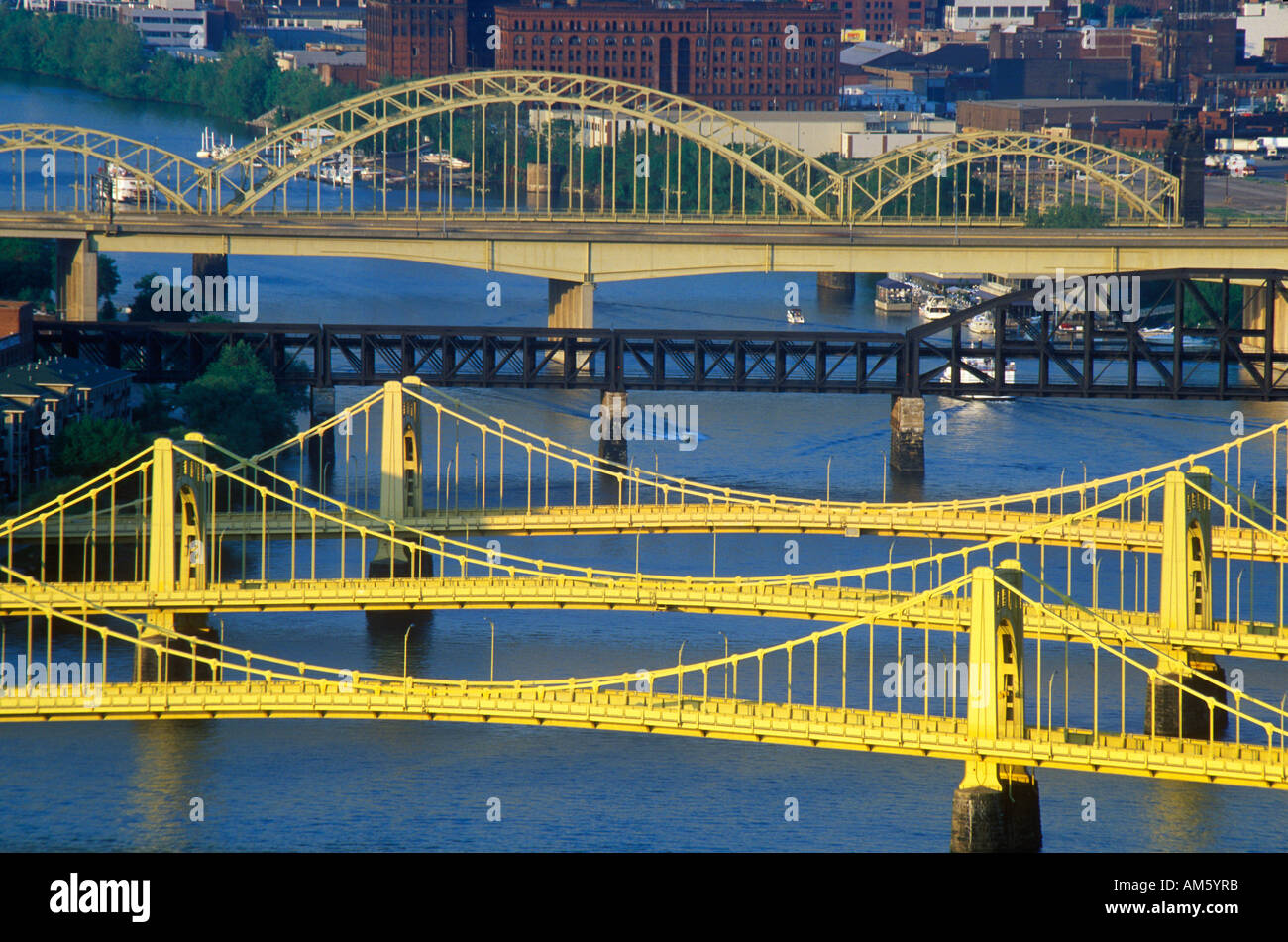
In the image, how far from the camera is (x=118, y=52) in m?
178

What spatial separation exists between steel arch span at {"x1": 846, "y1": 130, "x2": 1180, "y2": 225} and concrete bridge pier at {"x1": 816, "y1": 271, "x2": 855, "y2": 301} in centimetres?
312

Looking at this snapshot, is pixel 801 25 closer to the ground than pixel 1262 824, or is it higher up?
higher up

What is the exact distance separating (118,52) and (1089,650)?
5300 inches

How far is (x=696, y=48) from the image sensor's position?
6304 inches

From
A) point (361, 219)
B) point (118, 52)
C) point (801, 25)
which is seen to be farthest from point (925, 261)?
point (118, 52)

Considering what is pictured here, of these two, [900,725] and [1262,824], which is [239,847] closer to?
[900,725]

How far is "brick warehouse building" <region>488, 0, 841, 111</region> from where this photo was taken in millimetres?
158000

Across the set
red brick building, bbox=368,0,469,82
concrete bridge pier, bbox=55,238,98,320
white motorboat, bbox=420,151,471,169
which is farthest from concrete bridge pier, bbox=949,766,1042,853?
red brick building, bbox=368,0,469,82

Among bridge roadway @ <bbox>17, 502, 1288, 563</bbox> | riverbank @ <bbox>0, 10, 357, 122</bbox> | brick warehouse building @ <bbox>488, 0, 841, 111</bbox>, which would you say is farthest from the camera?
riverbank @ <bbox>0, 10, 357, 122</bbox>

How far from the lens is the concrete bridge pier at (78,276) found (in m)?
81.1

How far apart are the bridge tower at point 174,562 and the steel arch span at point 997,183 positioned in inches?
1389

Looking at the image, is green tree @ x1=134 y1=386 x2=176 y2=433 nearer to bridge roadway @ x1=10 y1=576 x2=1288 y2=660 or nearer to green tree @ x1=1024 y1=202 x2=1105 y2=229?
bridge roadway @ x1=10 y1=576 x2=1288 y2=660

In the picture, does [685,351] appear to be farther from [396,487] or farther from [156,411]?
[396,487]

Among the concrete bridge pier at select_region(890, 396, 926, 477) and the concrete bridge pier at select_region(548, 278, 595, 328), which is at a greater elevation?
the concrete bridge pier at select_region(548, 278, 595, 328)
